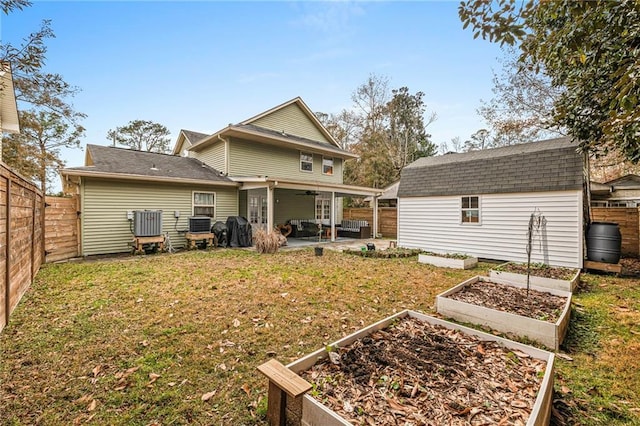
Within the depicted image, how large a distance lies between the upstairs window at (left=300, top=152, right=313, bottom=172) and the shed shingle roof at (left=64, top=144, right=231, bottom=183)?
14.9ft

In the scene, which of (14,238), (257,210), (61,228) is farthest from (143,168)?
(14,238)

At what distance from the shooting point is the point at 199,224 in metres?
10.5

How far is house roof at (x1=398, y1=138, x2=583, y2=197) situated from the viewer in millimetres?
7270

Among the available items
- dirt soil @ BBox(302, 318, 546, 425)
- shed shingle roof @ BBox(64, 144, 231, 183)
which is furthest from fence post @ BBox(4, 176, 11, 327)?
shed shingle roof @ BBox(64, 144, 231, 183)

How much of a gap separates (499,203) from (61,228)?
511 inches

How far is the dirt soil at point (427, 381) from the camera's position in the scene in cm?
188

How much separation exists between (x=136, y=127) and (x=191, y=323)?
100.0 feet

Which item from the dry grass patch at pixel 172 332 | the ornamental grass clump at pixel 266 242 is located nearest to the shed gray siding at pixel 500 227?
the dry grass patch at pixel 172 332

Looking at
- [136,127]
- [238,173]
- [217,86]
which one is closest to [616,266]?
[238,173]

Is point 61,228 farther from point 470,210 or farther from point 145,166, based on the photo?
point 470,210

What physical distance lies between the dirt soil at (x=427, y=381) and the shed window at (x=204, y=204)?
10.1 meters

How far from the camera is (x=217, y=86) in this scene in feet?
39.6

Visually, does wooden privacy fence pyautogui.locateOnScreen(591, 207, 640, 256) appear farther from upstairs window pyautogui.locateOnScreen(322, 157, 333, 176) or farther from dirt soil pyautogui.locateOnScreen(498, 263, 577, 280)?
upstairs window pyautogui.locateOnScreen(322, 157, 333, 176)

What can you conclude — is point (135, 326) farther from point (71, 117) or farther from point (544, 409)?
point (71, 117)
